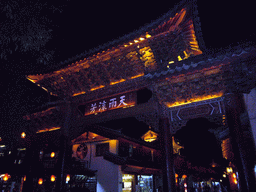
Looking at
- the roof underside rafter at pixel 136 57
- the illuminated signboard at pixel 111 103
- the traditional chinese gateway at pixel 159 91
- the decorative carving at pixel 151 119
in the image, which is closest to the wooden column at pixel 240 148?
the traditional chinese gateway at pixel 159 91

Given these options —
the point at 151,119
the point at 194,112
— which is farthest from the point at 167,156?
the point at 194,112

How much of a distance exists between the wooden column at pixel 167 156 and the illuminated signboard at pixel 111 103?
1694 millimetres

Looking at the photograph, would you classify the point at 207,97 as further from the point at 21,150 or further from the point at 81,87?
the point at 21,150

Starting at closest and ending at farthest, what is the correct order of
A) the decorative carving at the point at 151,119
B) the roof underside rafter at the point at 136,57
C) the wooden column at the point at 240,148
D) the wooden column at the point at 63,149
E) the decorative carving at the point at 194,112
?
the wooden column at the point at 240,148 → the decorative carving at the point at 194,112 → the roof underside rafter at the point at 136,57 → the decorative carving at the point at 151,119 → the wooden column at the point at 63,149

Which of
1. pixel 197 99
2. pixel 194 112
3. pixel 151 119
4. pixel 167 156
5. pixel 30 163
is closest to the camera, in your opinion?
pixel 167 156

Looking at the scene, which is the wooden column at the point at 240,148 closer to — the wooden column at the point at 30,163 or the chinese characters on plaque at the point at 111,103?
the chinese characters on plaque at the point at 111,103

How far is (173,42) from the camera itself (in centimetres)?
725

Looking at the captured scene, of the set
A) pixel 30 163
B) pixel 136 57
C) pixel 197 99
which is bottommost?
pixel 30 163

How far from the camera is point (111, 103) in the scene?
841 centimetres

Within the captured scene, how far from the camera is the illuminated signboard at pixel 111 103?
26.2 feet

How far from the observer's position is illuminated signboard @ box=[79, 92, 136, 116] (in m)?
7.98

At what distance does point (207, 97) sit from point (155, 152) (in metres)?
19.5

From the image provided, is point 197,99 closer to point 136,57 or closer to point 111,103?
point 136,57

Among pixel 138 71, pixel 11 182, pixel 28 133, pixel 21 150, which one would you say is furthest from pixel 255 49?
pixel 11 182
